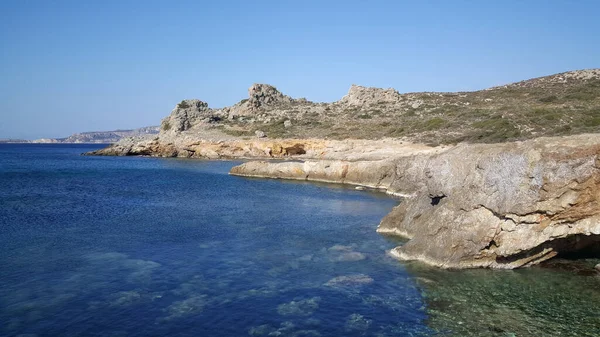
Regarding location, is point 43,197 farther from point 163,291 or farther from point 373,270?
point 373,270

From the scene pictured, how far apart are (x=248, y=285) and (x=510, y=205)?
10629mm

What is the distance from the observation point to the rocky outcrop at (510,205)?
1694cm

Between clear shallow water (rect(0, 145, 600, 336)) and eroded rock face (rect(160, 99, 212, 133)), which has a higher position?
eroded rock face (rect(160, 99, 212, 133))

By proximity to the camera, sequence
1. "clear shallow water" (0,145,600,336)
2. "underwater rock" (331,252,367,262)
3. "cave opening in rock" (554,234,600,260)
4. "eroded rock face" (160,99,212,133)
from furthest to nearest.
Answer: "eroded rock face" (160,99,212,133), "underwater rock" (331,252,367,262), "cave opening in rock" (554,234,600,260), "clear shallow water" (0,145,600,336)

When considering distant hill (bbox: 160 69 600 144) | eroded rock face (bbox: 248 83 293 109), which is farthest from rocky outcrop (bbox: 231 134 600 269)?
eroded rock face (bbox: 248 83 293 109)

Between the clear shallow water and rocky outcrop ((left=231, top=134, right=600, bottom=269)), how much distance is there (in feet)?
3.44

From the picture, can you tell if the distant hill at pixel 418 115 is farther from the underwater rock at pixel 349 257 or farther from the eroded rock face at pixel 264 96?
the underwater rock at pixel 349 257

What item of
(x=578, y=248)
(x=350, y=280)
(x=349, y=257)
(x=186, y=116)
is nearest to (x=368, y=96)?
(x=186, y=116)

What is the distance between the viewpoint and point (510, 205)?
17.9 meters

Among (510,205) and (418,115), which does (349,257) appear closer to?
(510,205)

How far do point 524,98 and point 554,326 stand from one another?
81602 mm

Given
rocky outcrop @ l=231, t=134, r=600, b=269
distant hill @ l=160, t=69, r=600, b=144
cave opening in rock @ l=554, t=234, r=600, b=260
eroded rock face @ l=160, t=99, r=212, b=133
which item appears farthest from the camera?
eroded rock face @ l=160, t=99, r=212, b=133

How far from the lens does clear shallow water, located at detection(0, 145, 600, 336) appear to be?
1376cm

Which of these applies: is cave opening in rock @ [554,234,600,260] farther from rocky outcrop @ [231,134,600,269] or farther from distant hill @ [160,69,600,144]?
distant hill @ [160,69,600,144]
